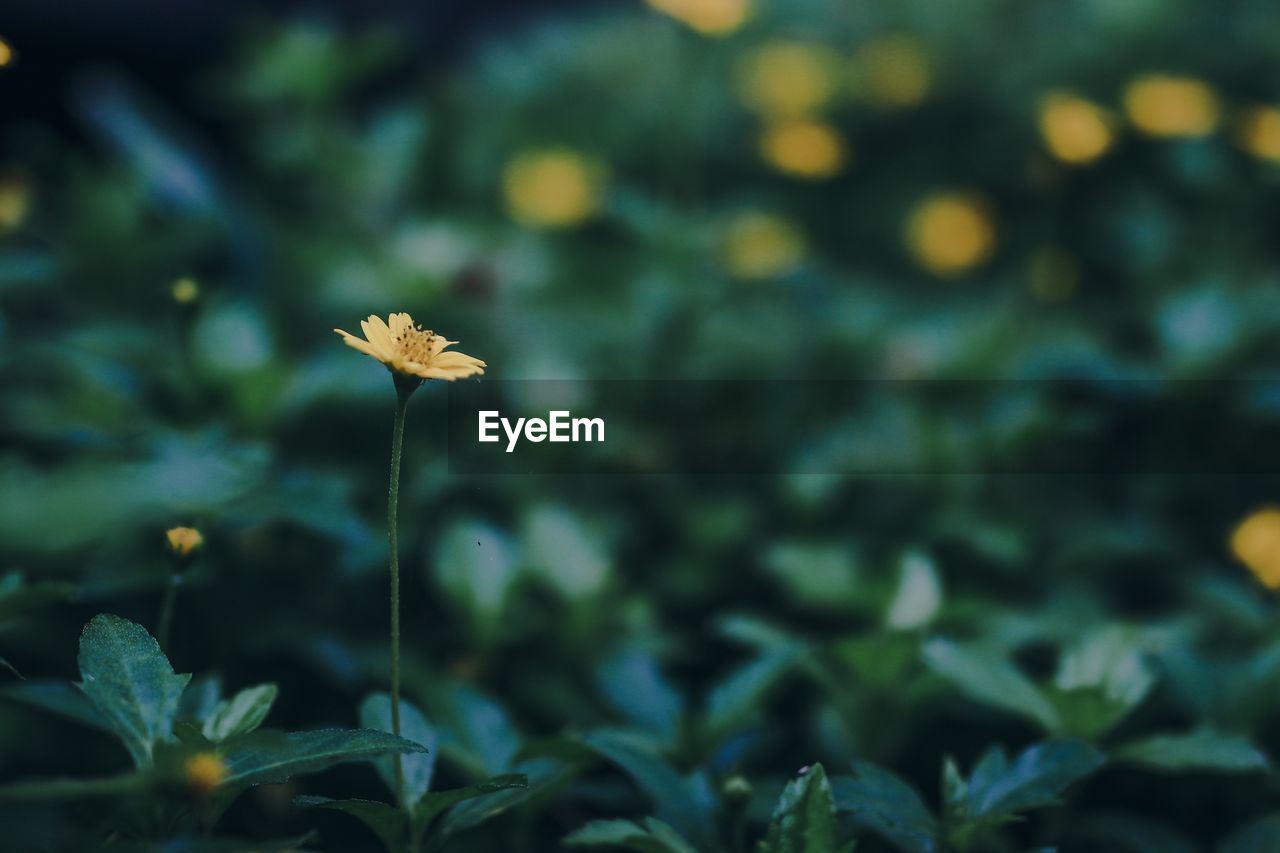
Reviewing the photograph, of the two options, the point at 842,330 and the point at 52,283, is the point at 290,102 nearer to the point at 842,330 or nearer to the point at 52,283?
the point at 52,283

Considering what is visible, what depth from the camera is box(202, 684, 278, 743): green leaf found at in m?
0.79

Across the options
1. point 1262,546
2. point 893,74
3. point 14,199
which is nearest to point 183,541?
point 14,199

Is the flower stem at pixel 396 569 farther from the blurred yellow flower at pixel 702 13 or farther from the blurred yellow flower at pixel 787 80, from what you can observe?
the blurred yellow flower at pixel 787 80

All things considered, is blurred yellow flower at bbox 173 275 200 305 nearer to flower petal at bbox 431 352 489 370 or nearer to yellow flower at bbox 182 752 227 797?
flower petal at bbox 431 352 489 370

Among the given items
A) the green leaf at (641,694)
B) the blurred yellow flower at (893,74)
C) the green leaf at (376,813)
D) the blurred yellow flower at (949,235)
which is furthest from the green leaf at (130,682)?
the blurred yellow flower at (893,74)

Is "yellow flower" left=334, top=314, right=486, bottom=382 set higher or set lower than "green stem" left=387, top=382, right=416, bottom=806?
higher

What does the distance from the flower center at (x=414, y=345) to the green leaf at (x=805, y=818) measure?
45 cm

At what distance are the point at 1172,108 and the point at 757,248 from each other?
96 centimetres

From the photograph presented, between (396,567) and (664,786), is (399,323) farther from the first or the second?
(664,786)

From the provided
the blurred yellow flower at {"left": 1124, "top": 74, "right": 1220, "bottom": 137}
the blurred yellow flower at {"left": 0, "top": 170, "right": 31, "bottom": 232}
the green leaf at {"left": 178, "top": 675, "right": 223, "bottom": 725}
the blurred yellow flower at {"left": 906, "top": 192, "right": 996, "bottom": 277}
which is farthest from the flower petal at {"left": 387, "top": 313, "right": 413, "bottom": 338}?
the blurred yellow flower at {"left": 1124, "top": 74, "right": 1220, "bottom": 137}

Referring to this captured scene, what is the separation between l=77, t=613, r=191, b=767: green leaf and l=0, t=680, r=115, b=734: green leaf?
0.5 inches

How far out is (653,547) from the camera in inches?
61.4

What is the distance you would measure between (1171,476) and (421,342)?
1.27 meters

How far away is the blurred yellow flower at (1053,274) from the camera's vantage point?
223 centimetres
